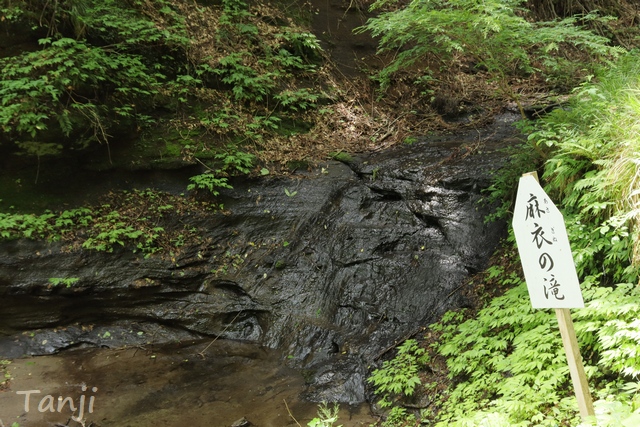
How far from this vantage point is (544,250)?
2.65 meters

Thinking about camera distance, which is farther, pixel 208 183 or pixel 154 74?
pixel 154 74

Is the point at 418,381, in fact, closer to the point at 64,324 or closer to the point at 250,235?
the point at 250,235

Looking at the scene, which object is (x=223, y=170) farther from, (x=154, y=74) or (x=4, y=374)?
(x=4, y=374)

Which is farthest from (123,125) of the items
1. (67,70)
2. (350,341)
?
(350,341)

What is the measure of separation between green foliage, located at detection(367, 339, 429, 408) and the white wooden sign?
8.17 ft

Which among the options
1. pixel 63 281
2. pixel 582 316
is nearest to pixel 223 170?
pixel 63 281

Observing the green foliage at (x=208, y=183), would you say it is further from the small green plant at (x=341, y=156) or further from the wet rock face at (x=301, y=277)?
the small green plant at (x=341, y=156)

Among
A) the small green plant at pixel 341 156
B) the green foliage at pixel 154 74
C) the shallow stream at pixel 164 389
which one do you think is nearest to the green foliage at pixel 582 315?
the shallow stream at pixel 164 389

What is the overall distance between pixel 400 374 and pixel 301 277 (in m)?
2.39

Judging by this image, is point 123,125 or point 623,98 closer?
point 623,98

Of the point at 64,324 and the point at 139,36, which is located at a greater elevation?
the point at 139,36

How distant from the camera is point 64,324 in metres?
6.55

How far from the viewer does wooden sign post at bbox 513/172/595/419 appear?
100 inches

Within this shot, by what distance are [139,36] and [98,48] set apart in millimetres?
1159
